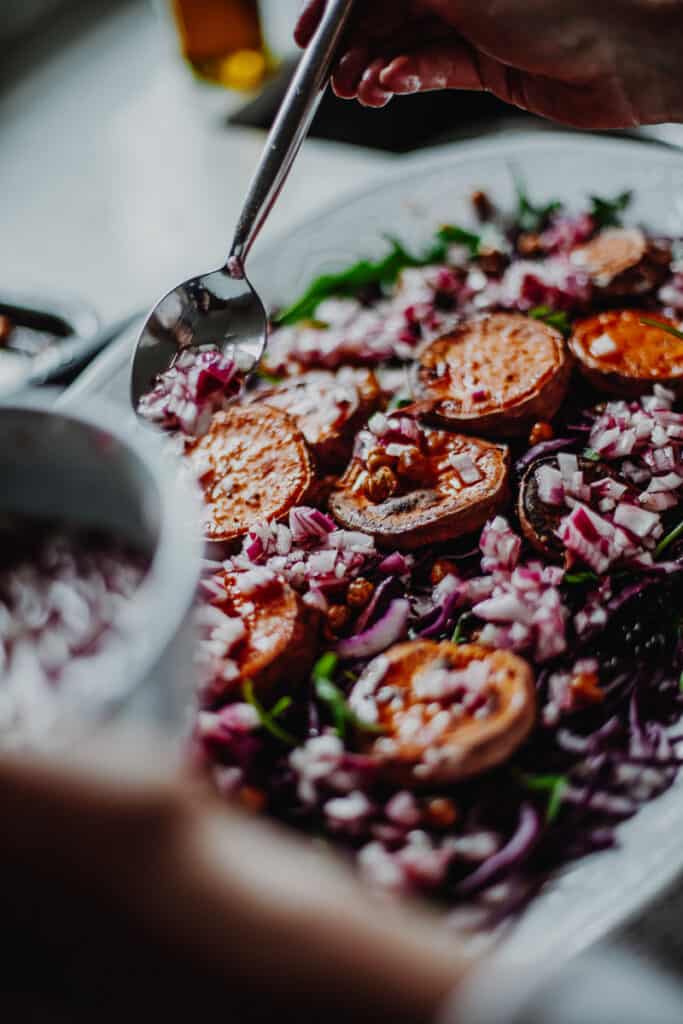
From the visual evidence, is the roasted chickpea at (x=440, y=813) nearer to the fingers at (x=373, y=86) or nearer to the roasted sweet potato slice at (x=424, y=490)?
the roasted sweet potato slice at (x=424, y=490)

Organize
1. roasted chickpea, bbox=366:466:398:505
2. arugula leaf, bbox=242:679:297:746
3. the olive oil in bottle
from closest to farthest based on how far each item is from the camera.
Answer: arugula leaf, bbox=242:679:297:746 < roasted chickpea, bbox=366:466:398:505 < the olive oil in bottle

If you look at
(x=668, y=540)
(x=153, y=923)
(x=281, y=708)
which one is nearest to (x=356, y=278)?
(x=668, y=540)

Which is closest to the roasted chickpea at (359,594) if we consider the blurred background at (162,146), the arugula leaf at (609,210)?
the arugula leaf at (609,210)

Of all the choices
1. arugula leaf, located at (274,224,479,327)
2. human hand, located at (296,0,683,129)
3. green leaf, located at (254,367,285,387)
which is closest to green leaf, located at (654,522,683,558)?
human hand, located at (296,0,683,129)

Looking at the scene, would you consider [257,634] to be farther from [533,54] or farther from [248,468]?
[533,54]

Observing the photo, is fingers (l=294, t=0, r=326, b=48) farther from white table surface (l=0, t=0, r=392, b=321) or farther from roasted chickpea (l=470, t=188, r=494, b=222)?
white table surface (l=0, t=0, r=392, b=321)

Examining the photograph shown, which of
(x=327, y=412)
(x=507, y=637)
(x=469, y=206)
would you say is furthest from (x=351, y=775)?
(x=469, y=206)
